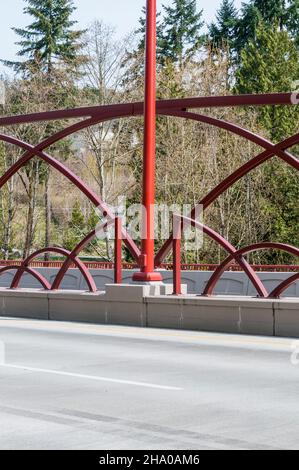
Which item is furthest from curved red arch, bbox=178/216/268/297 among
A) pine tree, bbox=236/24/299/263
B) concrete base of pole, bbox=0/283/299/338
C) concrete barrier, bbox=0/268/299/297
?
pine tree, bbox=236/24/299/263

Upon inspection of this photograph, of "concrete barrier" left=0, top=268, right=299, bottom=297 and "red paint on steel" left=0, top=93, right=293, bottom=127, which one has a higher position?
"red paint on steel" left=0, top=93, right=293, bottom=127

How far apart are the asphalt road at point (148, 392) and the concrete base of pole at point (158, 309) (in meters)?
0.56

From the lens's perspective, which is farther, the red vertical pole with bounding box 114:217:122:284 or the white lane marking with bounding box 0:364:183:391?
the red vertical pole with bounding box 114:217:122:284

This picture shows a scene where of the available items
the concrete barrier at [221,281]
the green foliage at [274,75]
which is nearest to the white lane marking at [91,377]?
the concrete barrier at [221,281]

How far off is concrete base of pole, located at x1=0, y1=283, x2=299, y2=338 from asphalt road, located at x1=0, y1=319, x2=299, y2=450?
56cm

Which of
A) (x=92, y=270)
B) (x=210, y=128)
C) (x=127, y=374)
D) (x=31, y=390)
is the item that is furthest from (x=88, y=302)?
(x=210, y=128)

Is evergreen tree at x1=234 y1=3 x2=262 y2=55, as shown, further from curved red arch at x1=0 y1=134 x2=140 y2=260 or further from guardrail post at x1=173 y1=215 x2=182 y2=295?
guardrail post at x1=173 y1=215 x2=182 y2=295

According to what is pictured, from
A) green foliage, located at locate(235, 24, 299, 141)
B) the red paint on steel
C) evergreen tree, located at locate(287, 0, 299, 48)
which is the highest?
evergreen tree, located at locate(287, 0, 299, 48)

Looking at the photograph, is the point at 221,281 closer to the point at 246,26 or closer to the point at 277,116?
the point at 277,116

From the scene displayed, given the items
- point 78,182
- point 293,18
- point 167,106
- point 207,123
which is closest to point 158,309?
point 78,182

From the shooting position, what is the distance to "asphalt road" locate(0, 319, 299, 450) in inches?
307

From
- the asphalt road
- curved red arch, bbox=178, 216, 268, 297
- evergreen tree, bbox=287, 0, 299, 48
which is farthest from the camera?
evergreen tree, bbox=287, 0, 299, 48

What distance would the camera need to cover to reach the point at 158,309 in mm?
19047

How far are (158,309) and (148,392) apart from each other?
8661 mm
